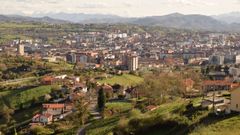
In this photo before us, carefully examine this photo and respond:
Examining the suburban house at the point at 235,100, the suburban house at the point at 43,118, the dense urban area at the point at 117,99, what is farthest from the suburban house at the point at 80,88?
the suburban house at the point at 235,100

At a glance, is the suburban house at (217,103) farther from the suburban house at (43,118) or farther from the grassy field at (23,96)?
the grassy field at (23,96)

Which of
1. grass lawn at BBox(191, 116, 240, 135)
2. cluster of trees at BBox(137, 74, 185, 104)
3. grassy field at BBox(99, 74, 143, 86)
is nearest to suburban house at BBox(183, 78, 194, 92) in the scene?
cluster of trees at BBox(137, 74, 185, 104)

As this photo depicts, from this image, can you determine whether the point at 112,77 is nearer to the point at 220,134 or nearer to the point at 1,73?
the point at 1,73

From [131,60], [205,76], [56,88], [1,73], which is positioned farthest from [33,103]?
[131,60]

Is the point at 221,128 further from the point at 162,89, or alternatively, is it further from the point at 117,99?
the point at 117,99

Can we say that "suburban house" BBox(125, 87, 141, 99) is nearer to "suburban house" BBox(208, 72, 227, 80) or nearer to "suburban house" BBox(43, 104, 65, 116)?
"suburban house" BBox(43, 104, 65, 116)

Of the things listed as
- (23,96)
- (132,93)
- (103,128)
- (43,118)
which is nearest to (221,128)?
(103,128)
